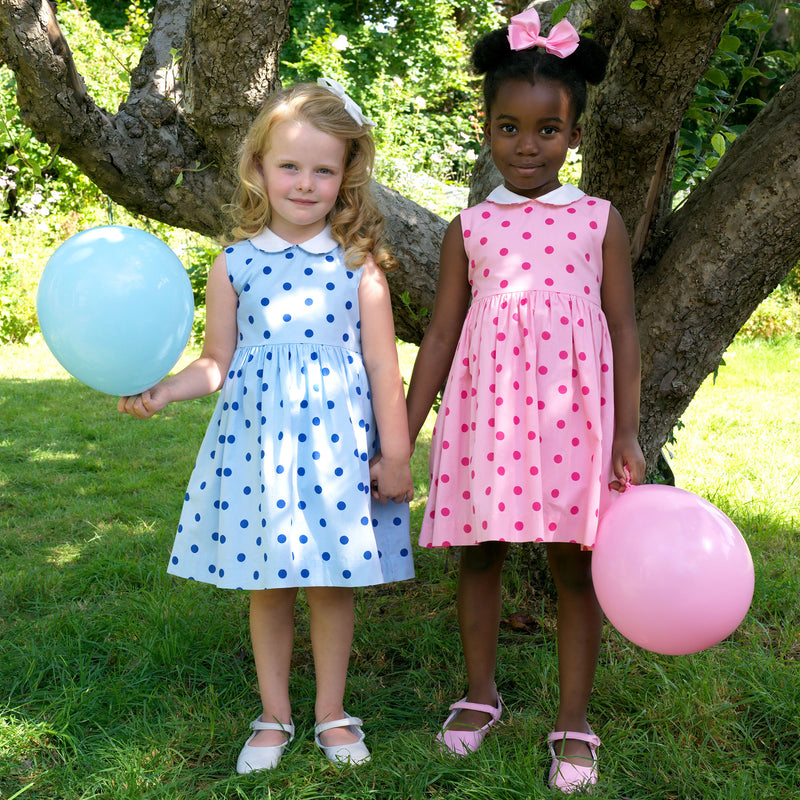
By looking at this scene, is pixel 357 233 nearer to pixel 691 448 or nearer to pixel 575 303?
pixel 575 303

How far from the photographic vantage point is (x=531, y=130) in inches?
74.7

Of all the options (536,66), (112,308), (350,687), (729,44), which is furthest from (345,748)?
(729,44)

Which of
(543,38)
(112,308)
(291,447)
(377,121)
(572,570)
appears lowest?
(572,570)

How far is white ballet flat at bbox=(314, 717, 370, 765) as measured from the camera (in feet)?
6.29

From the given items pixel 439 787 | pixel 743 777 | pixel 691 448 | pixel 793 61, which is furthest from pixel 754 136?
pixel 691 448

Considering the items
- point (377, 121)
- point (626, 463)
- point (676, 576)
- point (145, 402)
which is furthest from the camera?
point (377, 121)

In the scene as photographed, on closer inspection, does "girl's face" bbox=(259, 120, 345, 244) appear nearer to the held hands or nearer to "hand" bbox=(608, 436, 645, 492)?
the held hands

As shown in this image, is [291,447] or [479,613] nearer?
[291,447]

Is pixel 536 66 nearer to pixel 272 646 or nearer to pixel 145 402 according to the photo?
pixel 145 402

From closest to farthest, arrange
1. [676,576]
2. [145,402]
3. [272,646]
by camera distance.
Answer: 1. [676,576]
2. [145,402]
3. [272,646]

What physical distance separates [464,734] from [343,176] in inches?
52.6

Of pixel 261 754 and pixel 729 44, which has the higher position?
pixel 729 44

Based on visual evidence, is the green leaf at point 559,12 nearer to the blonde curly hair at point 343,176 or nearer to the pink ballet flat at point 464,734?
the blonde curly hair at point 343,176

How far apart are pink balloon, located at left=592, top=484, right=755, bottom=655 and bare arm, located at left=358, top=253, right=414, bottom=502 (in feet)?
1.65
